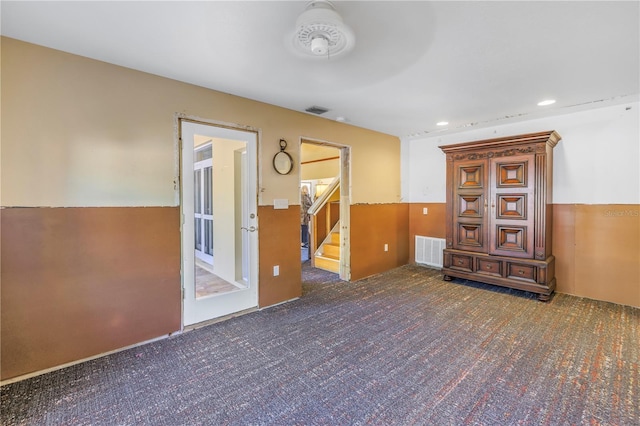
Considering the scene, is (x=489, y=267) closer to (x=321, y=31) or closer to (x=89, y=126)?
(x=321, y=31)

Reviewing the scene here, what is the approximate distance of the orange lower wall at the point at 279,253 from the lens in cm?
336

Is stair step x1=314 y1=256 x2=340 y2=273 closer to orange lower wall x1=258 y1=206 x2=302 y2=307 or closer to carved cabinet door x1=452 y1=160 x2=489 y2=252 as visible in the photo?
orange lower wall x1=258 y1=206 x2=302 y2=307

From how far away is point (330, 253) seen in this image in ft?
17.5

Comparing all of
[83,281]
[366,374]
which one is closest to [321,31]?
[366,374]

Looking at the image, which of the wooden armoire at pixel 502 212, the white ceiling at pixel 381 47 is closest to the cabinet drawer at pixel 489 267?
the wooden armoire at pixel 502 212

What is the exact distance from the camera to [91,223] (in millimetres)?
2322

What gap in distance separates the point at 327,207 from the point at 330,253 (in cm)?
94

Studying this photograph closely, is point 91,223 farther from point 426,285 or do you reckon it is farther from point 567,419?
point 426,285

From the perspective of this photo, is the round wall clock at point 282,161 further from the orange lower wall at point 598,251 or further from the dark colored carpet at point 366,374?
the orange lower wall at point 598,251

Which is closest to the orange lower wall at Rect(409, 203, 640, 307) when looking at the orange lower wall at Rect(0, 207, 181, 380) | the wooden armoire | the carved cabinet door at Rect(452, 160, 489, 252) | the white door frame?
the wooden armoire

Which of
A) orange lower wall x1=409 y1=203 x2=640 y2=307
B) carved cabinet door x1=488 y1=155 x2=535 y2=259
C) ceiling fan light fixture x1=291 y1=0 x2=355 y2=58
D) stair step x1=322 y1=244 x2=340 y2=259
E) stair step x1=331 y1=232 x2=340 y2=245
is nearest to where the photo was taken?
ceiling fan light fixture x1=291 y1=0 x2=355 y2=58

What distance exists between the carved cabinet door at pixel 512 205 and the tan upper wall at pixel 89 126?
3320 mm

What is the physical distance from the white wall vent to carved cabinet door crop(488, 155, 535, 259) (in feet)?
3.65

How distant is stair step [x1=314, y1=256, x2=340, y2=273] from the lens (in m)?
4.92
